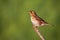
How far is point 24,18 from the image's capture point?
14.0ft

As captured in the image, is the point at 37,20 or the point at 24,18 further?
the point at 24,18

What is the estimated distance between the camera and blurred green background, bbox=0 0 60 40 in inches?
161

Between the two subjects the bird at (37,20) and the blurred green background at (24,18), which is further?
the blurred green background at (24,18)

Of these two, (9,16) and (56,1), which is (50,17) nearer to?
(56,1)

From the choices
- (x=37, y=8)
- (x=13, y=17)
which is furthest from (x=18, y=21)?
(x=37, y=8)

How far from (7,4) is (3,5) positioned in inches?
4.0

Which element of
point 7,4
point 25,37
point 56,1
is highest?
point 7,4

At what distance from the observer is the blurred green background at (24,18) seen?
13.4ft

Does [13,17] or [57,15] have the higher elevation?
[13,17]

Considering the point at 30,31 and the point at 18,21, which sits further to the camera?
the point at 18,21

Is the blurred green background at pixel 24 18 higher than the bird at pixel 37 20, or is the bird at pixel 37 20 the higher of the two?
the blurred green background at pixel 24 18

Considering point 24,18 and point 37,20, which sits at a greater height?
point 24,18

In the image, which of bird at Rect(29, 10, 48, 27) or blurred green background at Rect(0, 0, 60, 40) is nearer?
bird at Rect(29, 10, 48, 27)

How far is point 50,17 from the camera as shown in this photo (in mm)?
4148
